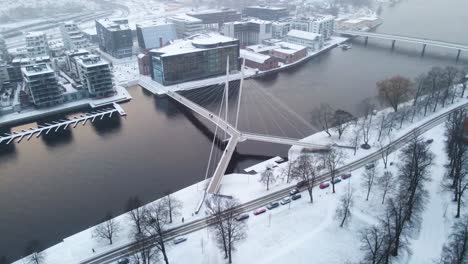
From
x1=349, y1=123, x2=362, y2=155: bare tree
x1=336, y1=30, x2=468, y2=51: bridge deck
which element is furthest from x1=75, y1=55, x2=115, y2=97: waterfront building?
x1=336, y1=30, x2=468, y2=51: bridge deck

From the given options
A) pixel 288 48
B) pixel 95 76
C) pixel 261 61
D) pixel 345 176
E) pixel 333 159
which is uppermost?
pixel 288 48

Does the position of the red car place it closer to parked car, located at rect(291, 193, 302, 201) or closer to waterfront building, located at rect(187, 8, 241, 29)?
parked car, located at rect(291, 193, 302, 201)

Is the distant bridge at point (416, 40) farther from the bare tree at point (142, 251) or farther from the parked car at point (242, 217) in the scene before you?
→ the bare tree at point (142, 251)

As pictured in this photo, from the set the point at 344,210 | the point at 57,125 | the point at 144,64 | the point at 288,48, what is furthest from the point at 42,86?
the point at 288,48

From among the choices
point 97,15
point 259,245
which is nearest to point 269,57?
point 259,245

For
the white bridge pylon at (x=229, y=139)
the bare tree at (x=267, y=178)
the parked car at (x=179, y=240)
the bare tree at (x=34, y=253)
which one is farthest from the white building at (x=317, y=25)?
the bare tree at (x=34, y=253)

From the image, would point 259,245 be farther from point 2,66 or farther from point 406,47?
point 406,47

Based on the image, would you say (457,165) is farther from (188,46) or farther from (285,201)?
(188,46)
